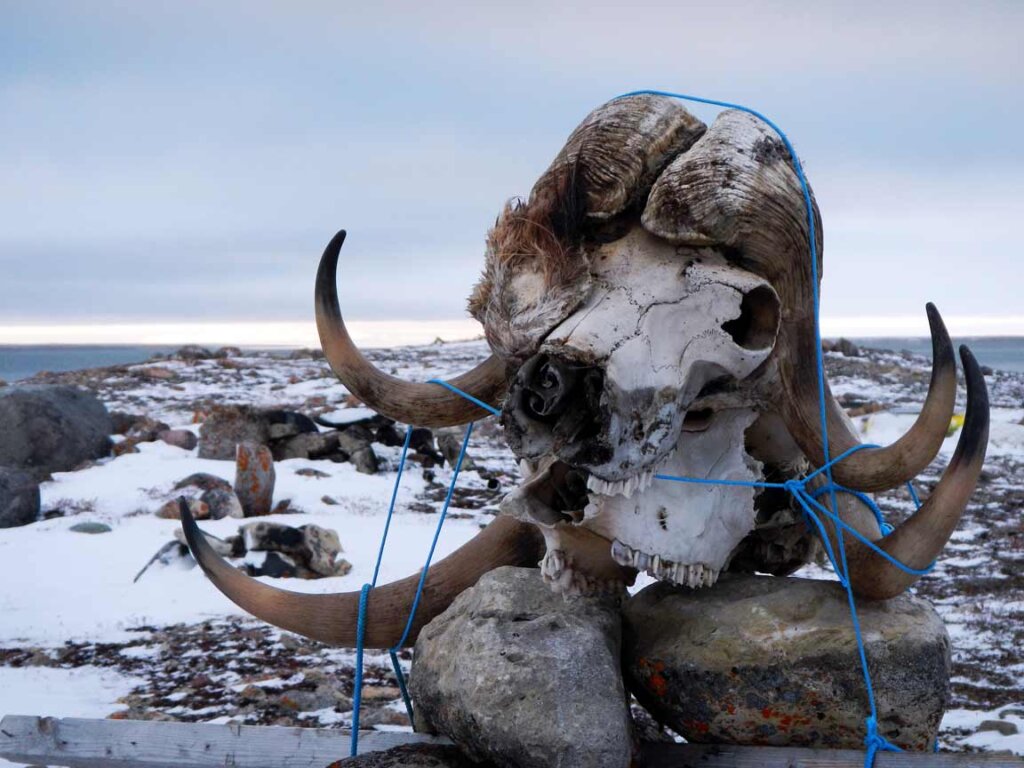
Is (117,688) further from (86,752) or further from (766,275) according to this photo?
(766,275)

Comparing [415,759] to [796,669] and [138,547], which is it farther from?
[138,547]

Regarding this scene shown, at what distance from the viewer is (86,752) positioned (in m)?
3.84

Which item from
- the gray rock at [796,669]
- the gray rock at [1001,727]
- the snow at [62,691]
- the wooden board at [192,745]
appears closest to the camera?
the gray rock at [796,669]

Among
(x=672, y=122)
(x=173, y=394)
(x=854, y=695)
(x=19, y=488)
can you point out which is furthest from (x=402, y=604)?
(x=173, y=394)

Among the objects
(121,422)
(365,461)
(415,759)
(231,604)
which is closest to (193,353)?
(121,422)

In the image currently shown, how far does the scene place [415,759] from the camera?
3.18 metres

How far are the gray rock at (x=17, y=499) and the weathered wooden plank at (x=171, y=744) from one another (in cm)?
626

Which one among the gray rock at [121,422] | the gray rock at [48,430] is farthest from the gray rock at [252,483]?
the gray rock at [121,422]

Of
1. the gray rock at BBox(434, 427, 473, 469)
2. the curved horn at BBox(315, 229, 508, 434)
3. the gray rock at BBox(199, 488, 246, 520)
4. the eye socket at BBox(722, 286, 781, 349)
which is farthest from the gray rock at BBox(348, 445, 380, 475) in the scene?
the eye socket at BBox(722, 286, 781, 349)

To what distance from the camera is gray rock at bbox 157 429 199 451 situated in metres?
13.6

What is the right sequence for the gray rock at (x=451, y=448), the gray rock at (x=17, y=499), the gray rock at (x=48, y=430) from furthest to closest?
the gray rock at (x=451, y=448) < the gray rock at (x=48, y=430) < the gray rock at (x=17, y=499)

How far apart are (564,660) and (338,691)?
281cm

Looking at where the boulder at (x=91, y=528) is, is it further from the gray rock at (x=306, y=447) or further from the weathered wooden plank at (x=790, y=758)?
the weathered wooden plank at (x=790, y=758)

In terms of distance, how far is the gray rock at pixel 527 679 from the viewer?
2979 mm
